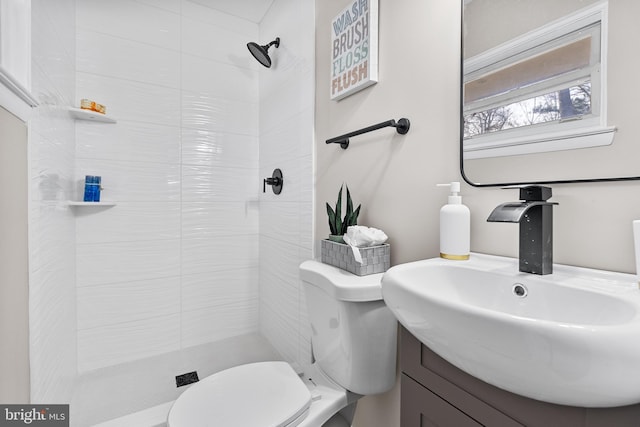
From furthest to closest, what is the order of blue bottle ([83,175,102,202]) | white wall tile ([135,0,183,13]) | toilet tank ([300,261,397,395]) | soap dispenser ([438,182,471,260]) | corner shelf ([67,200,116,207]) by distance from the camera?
1. white wall tile ([135,0,183,13])
2. blue bottle ([83,175,102,202])
3. corner shelf ([67,200,116,207])
4. toilet tank ([300,261,397,395])
5. soap dispenser ([438,182,471,260])

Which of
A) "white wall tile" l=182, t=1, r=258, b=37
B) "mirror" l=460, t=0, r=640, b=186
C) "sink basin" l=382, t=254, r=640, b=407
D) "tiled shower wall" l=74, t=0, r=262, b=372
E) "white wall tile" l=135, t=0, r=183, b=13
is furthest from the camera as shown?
"white wall tile" l=182, t=1, r=258, b=37

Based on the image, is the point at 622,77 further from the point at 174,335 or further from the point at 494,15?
the point at 174,335

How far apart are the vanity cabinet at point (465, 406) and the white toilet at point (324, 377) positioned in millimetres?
219

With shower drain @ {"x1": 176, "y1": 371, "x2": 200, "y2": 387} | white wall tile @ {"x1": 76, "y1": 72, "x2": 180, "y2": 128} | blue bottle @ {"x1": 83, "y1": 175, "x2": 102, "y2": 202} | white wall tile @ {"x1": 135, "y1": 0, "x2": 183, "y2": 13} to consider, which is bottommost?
shower drain @ {"x1": 176, "y1": 371, "x2": 200, "y2": 387}

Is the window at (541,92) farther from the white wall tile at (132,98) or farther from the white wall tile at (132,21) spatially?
the white wall tile at (132,21)

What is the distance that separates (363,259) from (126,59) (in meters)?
1.81

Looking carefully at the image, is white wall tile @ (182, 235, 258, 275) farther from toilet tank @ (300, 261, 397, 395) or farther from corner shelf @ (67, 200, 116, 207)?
toilet tank @ (300, 261, 397, 395)

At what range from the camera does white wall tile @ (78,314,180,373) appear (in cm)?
169

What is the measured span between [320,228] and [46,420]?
3.81 feet

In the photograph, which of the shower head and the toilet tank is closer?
the toilet tank

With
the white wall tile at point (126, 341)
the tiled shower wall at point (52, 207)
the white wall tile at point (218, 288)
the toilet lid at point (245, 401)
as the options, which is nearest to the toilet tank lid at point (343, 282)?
the toilet lid at point (245, 401)

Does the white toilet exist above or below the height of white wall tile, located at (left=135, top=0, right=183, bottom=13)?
below

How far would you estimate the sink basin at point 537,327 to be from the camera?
343mm

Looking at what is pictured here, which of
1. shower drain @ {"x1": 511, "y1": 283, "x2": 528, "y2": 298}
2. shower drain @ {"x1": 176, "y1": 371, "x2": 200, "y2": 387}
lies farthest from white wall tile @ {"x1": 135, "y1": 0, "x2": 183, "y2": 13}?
shower drain @ {"x1": 511, "y1": 283, "x2": 528, "y2": 298}
